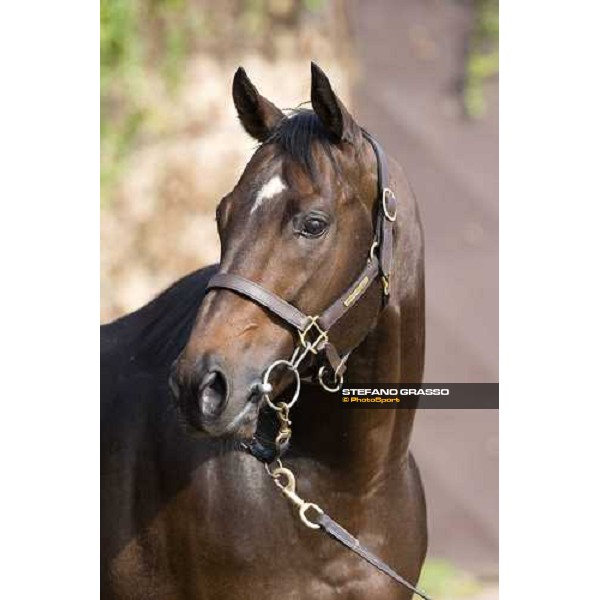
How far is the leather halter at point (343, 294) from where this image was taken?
241cm

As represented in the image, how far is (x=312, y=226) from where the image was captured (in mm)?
2459

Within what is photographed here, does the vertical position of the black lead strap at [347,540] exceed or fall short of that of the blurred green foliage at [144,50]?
it falls short

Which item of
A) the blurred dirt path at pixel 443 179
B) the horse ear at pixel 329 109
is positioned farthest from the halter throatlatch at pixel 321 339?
the blurred dirt path at pixel 443 179

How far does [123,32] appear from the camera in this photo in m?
4.79

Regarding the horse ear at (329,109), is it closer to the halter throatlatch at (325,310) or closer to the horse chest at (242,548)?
the halter throatlatch at (325,310)

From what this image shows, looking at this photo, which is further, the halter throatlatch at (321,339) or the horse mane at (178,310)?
the horse mane at (178,310)

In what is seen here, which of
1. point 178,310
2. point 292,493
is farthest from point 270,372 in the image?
point 178,310

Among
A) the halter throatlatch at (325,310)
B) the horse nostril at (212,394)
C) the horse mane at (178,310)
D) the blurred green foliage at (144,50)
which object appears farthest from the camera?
the blurred green foliage at (144,50)

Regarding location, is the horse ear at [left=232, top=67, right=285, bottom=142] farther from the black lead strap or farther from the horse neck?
the black lead strap

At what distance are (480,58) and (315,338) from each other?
2748 millimetres
